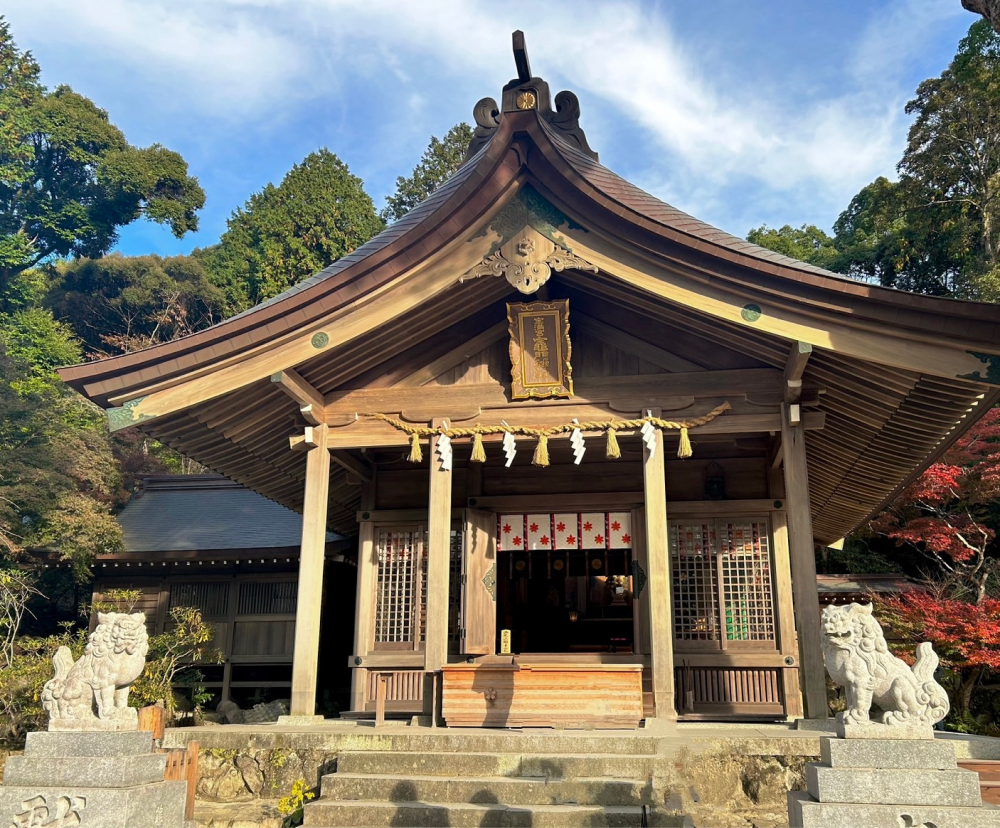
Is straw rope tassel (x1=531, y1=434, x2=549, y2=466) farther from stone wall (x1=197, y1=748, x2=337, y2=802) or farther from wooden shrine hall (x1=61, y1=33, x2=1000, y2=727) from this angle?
stone wall (x1=197, y1=748, x2=337, y2=802)

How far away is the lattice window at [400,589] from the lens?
443 inches

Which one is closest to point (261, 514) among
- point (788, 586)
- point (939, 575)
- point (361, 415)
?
point (361, 415)

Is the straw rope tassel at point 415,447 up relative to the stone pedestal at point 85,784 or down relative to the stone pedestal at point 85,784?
up

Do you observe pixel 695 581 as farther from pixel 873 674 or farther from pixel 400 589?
pixel 873 674

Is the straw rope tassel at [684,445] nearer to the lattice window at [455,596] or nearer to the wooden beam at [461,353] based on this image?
the wooden beam at [461,353]

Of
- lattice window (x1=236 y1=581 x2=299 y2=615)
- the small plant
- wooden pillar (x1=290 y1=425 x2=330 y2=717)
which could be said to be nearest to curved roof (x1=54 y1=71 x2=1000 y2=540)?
wooden pillar (x1=290 y1=425 x2=330 y2=717)

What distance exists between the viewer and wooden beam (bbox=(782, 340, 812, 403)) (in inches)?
313

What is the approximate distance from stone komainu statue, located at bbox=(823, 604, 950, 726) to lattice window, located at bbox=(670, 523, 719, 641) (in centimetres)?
562

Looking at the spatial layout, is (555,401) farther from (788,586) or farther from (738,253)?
(788,586)

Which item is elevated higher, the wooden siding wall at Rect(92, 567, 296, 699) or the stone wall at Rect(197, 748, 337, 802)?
the wooden siding wall at Rect(92, 567, 296, 699)

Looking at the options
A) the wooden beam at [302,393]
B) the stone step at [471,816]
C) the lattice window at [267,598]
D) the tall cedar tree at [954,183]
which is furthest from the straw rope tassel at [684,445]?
the tall cedar tree at [954,183]

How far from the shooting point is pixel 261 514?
683 inches

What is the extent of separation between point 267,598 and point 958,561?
1480 cm

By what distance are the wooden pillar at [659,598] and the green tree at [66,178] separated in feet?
103
